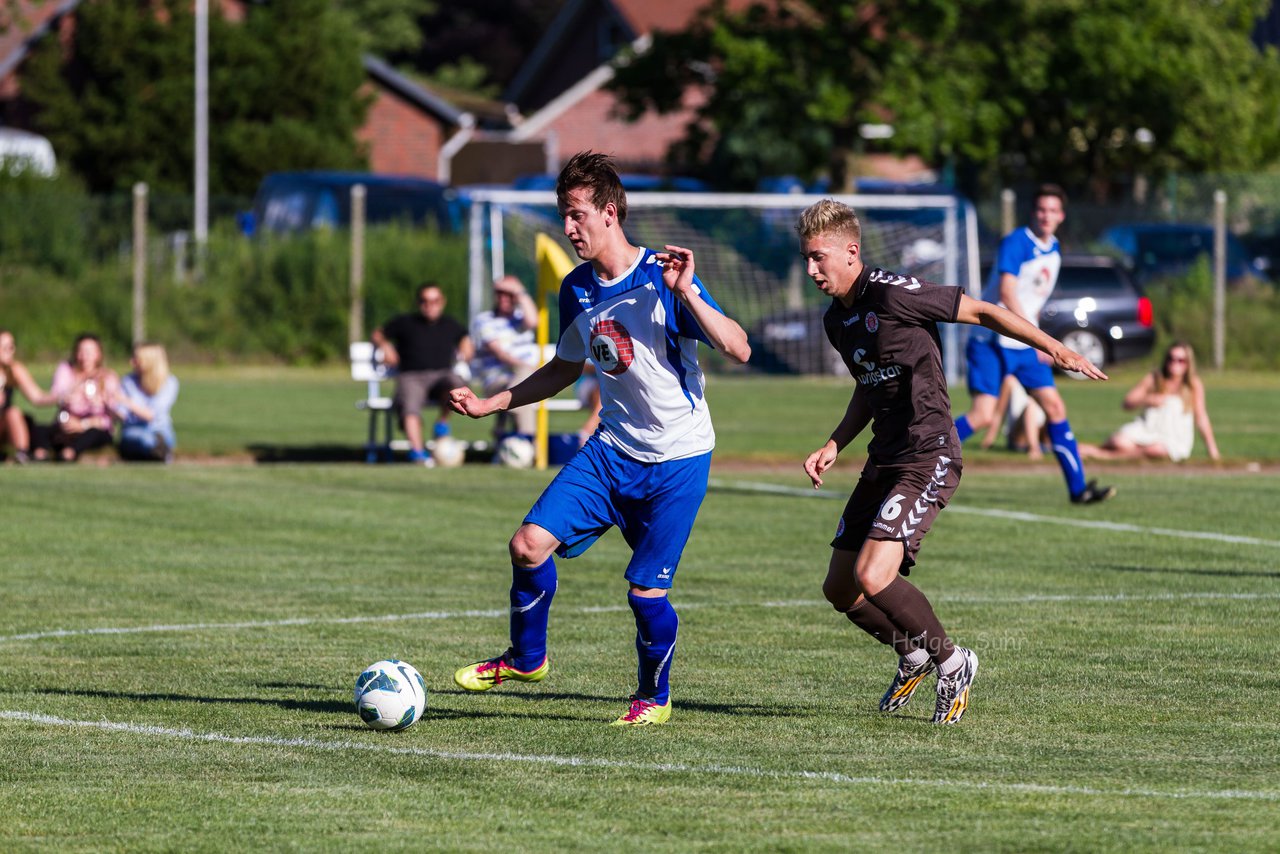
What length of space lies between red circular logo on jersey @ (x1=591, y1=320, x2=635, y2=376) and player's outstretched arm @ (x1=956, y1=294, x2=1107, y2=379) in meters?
1.13

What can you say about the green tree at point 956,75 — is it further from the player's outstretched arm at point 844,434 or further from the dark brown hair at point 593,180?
the dark brown hair at point 593,180

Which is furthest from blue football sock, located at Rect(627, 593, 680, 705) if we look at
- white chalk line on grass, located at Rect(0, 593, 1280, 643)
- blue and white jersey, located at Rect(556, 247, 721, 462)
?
white chalk line on grass, located at Rect(0, 593, 1280, 643)

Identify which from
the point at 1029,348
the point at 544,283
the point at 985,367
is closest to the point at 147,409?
the point at 544,283

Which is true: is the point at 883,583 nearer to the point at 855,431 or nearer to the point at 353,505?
the point at 855,431

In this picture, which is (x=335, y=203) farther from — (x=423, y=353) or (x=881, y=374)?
(x=881, y=374)

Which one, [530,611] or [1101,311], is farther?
[1101,311]

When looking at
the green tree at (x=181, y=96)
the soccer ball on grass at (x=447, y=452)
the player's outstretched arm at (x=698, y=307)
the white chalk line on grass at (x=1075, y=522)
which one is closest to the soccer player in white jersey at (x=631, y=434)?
the player's outstretched arm at (x=698, y=307)

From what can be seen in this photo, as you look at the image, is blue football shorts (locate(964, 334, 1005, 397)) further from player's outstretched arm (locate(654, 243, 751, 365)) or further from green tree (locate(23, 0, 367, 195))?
green tree (locate(23, 0, 367, 195))

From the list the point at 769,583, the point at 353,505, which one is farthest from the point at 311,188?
the point at 769,583

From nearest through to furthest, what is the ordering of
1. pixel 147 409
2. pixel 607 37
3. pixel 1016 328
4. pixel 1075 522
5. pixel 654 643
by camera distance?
1. pixel 1016 328
2. pixel 654 643
3. pixel 1075 522
4. pixel 147 409
5. pixel 607 37

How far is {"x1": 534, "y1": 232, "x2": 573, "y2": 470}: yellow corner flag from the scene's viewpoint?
1727 centimetres

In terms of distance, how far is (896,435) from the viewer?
280 inches

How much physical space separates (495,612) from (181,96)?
3776 cm

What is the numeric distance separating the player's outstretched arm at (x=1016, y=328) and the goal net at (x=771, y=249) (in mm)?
20771
